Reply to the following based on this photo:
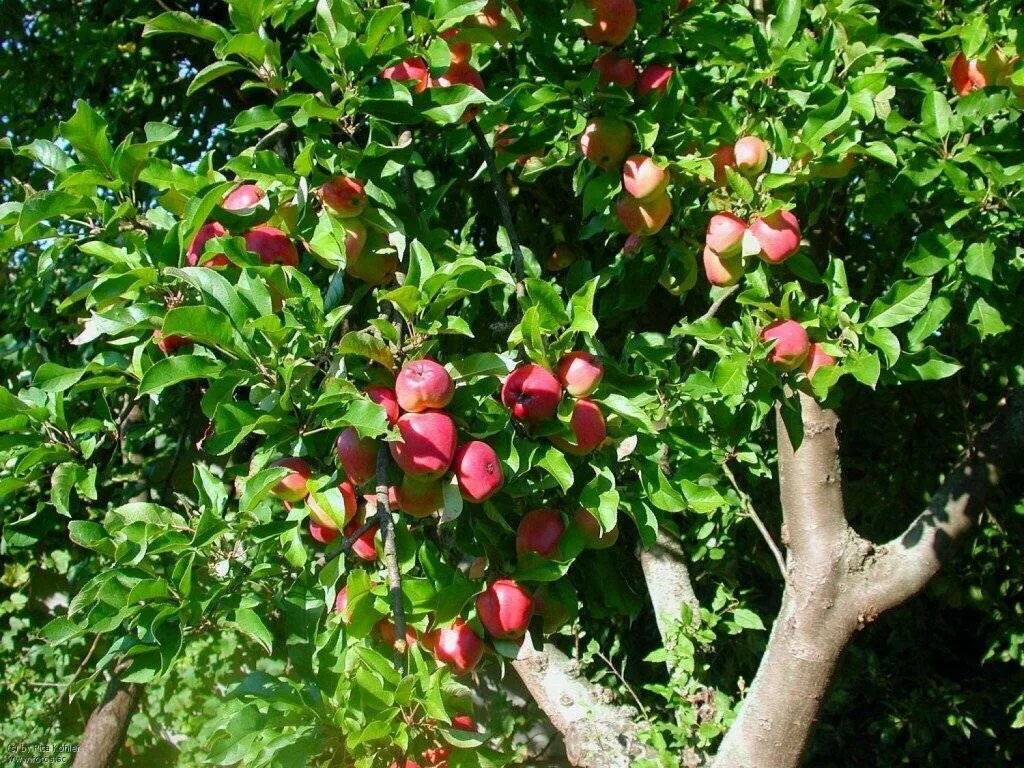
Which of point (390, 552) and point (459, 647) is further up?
point (390, 552)

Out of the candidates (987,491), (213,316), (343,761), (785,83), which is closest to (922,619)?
(987,491)

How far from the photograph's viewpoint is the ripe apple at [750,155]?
1.37 m

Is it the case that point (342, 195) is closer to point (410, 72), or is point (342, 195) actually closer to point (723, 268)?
point (410, 72)

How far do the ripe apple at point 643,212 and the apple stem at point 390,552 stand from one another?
21.6 inches

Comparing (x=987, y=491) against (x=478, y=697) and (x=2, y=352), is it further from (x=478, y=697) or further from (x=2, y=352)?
(x=2, y=352)

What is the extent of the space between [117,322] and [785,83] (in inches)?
38.8

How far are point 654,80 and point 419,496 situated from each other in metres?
0.72

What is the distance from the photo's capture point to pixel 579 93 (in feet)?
4.48

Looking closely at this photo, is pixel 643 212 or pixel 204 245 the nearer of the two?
pixel 204 245

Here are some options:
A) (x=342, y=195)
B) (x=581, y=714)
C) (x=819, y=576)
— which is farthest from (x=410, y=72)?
(x=581, y=714)

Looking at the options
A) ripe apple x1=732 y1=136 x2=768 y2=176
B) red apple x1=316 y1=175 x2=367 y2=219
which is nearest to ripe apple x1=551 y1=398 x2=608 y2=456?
red apple x1=316 y1=175 x2=367 y2=219

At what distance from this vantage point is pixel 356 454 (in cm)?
104

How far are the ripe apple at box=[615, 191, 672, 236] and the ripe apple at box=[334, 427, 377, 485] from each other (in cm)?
54

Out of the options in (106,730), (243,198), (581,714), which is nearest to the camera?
(243,198)
